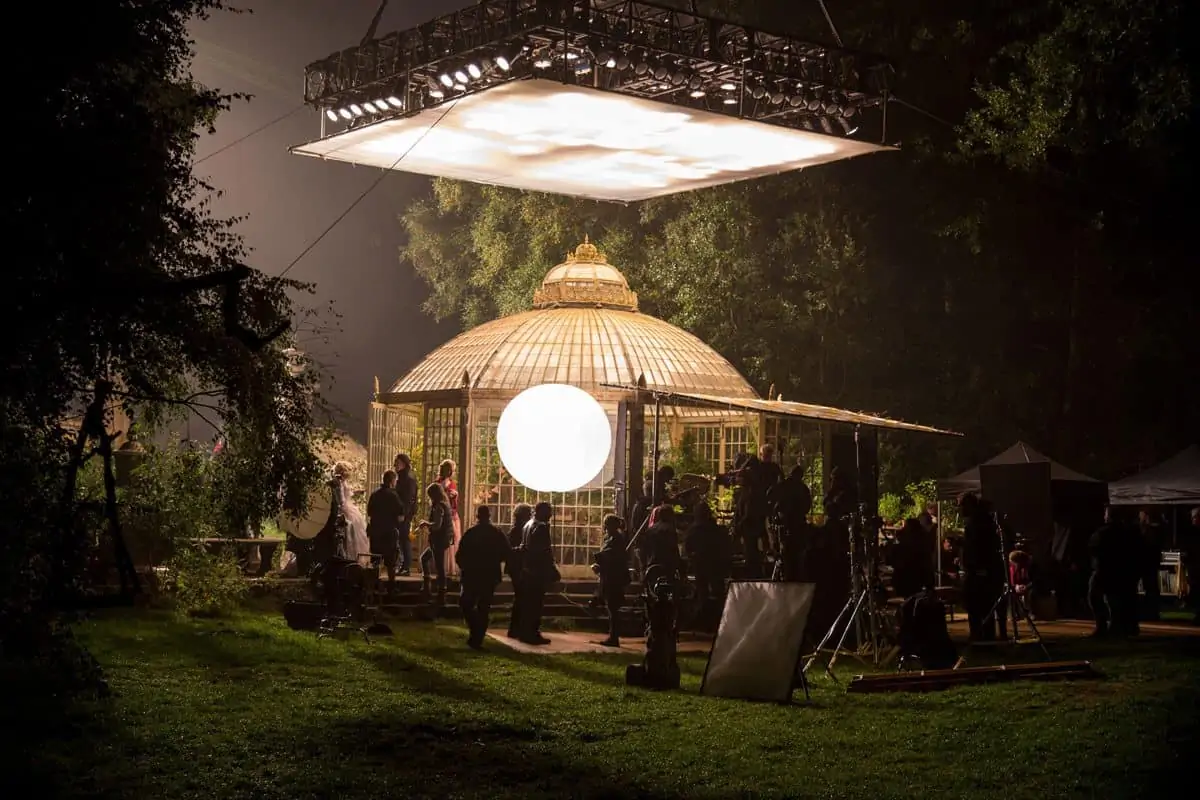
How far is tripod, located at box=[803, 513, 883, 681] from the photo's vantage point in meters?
13.6

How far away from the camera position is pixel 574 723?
35.8ft

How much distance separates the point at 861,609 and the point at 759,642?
309cm

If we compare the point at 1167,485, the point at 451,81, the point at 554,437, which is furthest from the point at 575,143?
the point at 1167,485

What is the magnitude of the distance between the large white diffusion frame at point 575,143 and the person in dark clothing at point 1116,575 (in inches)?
200

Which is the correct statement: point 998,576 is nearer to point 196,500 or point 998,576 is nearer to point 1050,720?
point 1050,720

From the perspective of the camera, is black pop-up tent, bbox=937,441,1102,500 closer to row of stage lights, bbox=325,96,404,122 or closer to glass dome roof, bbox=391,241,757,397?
glass dome roof, bbox=391,241,757,397

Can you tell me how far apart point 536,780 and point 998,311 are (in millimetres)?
19753

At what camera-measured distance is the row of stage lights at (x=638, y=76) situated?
15.3 meters

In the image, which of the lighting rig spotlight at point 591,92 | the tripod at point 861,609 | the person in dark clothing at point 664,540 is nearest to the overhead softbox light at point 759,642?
the tripod at point 861,609

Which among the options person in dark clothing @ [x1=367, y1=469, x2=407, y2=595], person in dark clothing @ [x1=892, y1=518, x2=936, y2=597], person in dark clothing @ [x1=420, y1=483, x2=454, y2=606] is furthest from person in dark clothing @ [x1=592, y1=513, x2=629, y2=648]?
person in dark clothing @ [x1=420, y1=483, x2=454, y2=606]

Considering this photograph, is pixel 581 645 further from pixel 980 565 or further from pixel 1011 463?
pixel 1011 463

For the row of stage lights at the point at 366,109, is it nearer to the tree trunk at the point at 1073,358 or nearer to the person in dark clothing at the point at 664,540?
the person in dark clothing at the point at 664,540

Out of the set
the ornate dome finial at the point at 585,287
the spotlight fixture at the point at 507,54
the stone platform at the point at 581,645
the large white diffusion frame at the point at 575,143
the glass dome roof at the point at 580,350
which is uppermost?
the spotlight fixture at the point at 507,54

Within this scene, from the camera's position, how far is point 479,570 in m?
14.9
